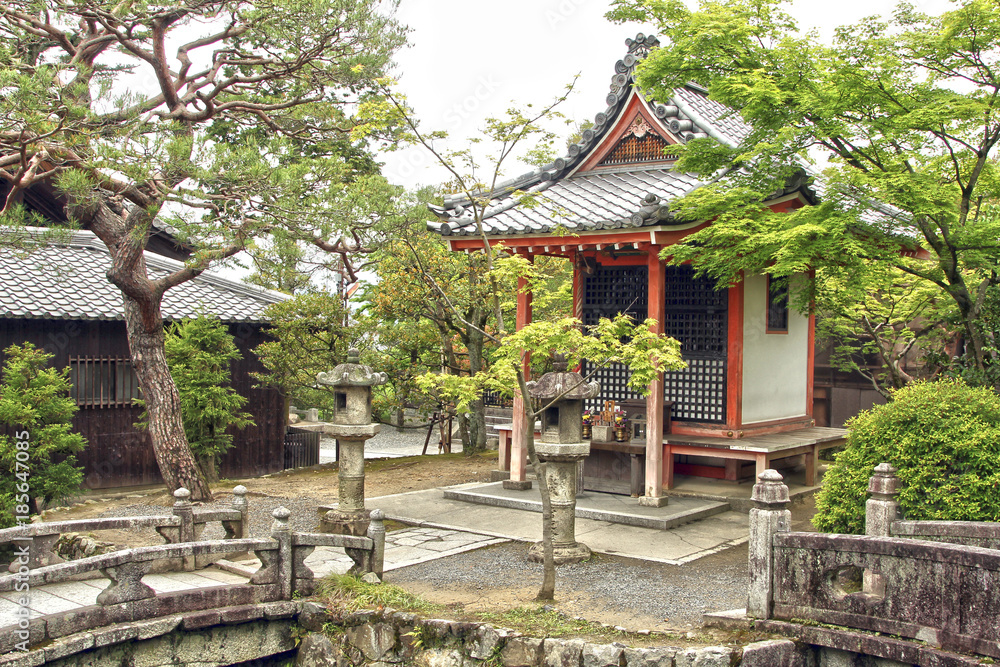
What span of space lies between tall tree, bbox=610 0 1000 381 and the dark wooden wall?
39.7 ft

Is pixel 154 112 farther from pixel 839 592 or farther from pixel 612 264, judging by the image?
pixel 839 592

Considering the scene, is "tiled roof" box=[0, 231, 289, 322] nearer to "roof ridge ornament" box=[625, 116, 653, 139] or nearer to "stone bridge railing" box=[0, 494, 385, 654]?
"stone bridge railing" box=[0, 494, 385, 654]

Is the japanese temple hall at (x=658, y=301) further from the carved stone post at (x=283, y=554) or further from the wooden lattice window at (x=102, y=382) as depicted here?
the wooden lattice window at (x=102, y=382)

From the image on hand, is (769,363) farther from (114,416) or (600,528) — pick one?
(114,416)

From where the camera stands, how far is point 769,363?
15734 millimetres

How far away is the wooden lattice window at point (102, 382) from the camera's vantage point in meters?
17.3

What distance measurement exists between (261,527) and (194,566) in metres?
2.68

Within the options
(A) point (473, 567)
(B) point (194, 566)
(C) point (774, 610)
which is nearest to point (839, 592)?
(C) point (774, 610)

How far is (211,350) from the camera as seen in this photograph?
16922 millimetres

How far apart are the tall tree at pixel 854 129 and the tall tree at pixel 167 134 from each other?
515 cm

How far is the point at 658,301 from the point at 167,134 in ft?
26.1

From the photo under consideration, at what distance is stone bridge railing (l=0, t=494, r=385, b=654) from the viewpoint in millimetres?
7953

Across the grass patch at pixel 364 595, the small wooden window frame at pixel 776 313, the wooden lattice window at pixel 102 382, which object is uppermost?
the small wooden window frame at pixel 776 313

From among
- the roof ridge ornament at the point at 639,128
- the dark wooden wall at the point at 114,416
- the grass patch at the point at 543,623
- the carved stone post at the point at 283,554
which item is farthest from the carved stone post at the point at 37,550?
the roof ridge ornament at the point at 639,128
